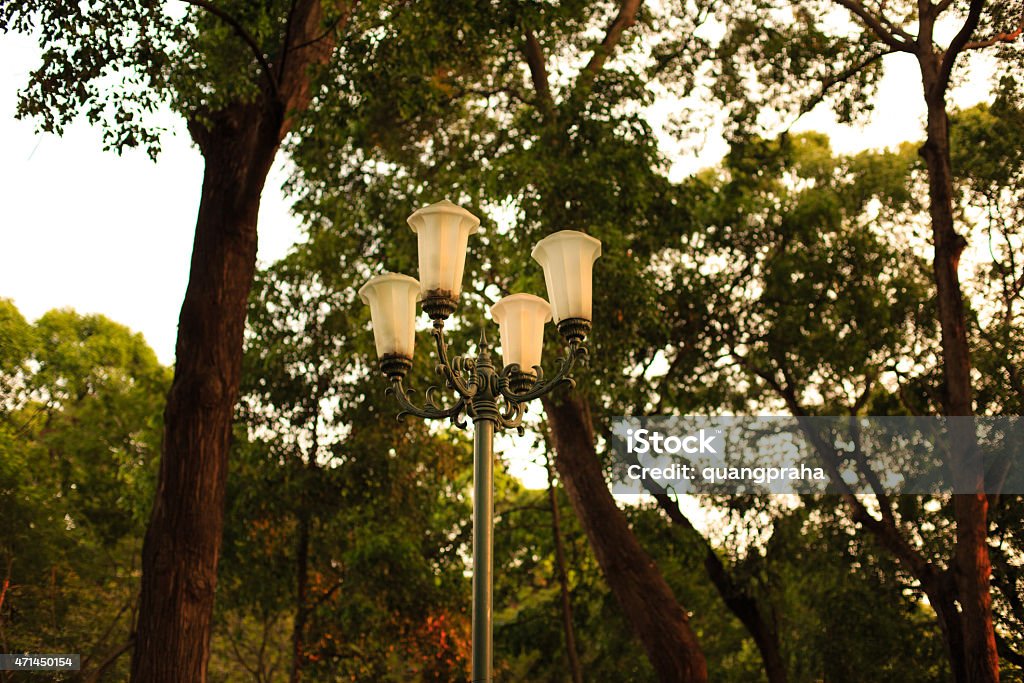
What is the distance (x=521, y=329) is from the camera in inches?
186

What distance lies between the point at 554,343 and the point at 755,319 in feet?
15.0

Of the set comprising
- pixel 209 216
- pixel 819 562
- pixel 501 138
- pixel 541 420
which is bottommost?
pixel 819 562

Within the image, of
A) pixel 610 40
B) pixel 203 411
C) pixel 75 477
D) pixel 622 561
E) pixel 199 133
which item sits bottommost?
pixel 622 561

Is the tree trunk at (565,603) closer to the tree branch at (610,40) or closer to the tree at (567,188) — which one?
the tree at (567,188)

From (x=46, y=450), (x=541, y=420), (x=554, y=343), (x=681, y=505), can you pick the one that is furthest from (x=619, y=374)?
(x=46, y=450)

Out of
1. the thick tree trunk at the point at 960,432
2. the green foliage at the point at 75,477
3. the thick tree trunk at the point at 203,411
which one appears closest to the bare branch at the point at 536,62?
the thick tree trunk at the point at 960,432

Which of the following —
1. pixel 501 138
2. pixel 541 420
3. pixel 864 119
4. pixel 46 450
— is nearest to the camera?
pixel 501 138

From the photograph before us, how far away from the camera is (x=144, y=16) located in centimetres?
695

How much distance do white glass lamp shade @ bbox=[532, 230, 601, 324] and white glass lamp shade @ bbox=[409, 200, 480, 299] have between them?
0.39 metres

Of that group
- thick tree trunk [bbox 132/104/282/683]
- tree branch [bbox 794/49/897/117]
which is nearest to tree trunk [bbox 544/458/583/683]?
tree branch [bbox 794/49/897/117]

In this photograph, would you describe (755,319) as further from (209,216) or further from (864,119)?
(209,216)

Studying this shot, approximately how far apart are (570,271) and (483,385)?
67 centimetres

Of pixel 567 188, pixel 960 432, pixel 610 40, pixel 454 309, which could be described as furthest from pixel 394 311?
pixel 610 40

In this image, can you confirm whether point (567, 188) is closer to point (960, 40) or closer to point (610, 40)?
point (610, 40)
